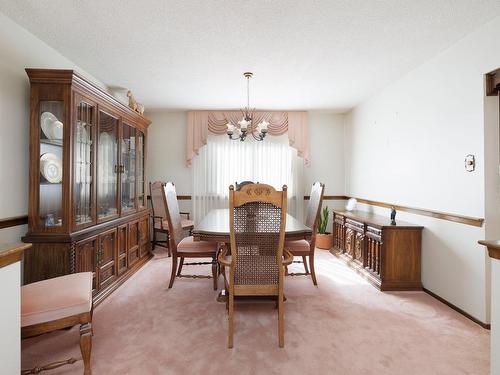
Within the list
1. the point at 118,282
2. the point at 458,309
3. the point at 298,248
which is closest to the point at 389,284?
the point at 458,309

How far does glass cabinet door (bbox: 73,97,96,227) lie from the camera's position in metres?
2.41

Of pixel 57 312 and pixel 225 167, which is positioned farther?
pixel 225 167

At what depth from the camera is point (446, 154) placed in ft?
8.67

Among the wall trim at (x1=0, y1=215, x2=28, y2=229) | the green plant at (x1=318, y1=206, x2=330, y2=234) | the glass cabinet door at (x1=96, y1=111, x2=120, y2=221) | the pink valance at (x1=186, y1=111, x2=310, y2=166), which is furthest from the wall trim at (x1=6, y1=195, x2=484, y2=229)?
the pink valance at (x1=186, y1=111, x2=310, y2=166)

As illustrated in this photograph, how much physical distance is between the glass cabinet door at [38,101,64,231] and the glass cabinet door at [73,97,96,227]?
0.36 feet

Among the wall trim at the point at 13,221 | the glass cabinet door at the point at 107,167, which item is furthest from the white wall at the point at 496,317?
the wall trim at the point at 13,221

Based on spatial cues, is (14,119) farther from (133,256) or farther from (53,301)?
(133,256)

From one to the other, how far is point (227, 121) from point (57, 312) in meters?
3.88

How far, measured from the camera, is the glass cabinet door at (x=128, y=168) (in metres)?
3.34

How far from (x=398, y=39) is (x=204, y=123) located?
324 cm

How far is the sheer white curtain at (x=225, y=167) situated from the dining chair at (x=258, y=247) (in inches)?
121

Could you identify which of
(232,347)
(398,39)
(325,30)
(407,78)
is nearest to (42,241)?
(232,347)

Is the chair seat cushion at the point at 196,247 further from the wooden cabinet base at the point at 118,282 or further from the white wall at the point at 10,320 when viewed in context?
the white wall at the point at 10,320

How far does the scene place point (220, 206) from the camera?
4992mm
